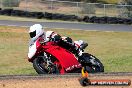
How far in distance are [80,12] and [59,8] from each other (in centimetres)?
206

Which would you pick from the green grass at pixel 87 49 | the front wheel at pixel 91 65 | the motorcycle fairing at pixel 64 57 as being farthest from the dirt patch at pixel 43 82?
the green grass at pixel 87 49

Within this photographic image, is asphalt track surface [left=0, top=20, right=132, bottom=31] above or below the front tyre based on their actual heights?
below

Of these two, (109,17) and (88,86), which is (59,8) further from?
(88,86)

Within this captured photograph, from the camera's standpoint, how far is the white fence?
1646 inches

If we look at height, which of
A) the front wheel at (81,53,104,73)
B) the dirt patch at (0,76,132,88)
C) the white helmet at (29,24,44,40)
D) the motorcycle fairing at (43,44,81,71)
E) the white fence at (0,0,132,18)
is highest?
the white helmet at (29,24,44,40)

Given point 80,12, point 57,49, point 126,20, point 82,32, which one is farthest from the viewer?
point 80,12

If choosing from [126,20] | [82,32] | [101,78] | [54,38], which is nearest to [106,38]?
[82,32]

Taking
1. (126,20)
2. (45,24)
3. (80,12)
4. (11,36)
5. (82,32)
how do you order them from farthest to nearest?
(80,12) < (126,20) < (45,24) < (82,32) < (11,36)

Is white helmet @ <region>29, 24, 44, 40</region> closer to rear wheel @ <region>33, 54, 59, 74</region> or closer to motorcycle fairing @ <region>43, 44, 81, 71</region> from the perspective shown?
motorcycle fairing @ <region>43, 44, 81, 71</region>

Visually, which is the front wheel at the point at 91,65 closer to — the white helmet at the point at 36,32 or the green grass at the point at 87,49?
the white helmet at the point at 36,32

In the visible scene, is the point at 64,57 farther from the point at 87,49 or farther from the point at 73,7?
the point at 73,7

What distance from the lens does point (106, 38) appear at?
28.8 m

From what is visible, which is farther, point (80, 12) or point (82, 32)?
point (80, 12)

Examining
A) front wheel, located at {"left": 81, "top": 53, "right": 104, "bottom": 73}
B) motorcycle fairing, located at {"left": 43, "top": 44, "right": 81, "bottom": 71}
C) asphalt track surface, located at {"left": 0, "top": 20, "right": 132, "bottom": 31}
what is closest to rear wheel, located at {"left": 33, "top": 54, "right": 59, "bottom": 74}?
motorcycle fairing, located at {"left": 43, "top": 44, "right": 81, "bottom": 71}
